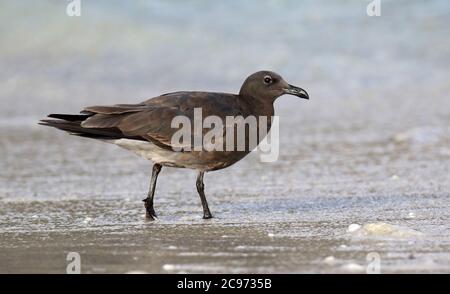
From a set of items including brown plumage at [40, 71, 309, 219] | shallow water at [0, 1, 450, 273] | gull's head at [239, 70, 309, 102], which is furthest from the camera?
gull's head at [239, 70, 309, 102]

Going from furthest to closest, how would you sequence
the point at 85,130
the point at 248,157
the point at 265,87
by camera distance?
the point at 248,157, the point at 265,87, the point at 85,130

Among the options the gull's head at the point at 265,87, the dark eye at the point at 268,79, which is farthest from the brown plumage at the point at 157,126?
the dark eye at the point at 268,79

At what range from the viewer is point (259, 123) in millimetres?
6930

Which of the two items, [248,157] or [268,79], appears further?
[248,157]

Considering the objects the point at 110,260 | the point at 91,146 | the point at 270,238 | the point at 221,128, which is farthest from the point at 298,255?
the point at 91,146

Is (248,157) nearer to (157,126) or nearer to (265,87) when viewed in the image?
(265,87)

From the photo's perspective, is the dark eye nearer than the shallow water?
No

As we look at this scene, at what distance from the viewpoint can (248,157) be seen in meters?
9.34

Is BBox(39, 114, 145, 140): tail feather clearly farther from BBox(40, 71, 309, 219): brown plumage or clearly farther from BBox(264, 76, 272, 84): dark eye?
BBox(264, 76, 272, 84): dark eye

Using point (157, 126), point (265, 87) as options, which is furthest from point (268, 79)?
point (157, 126)

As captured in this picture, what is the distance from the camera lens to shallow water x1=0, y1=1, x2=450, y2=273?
5477 mm

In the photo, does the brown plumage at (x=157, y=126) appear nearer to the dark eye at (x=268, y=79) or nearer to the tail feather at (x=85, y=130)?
the tail feather at (x=85, y=130)

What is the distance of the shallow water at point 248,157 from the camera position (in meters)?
5.48

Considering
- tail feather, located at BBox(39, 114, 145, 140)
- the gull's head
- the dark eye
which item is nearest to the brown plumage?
tail feather, located at BBox(39, 114, 145, 140)
